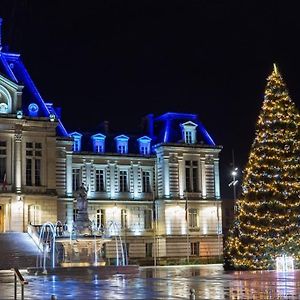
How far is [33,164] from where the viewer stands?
66.6m

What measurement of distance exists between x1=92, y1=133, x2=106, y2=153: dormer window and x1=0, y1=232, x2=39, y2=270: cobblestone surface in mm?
16678

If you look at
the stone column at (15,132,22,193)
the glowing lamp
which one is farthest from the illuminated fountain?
the stone column at (15,132,22,193)

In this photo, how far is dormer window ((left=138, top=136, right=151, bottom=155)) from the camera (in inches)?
3044

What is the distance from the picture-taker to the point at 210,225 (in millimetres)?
76625

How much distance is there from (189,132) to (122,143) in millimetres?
7618

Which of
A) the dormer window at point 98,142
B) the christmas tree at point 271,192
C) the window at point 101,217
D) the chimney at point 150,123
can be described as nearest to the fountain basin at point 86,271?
the christmas tree at point 271,192

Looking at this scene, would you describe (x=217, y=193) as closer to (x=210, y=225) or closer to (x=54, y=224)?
(x=210, y=225)

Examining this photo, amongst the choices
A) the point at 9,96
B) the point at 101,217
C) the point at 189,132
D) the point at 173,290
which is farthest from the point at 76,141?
the point at 173,290

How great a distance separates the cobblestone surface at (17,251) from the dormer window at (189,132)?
23.1m

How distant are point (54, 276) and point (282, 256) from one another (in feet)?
49.8

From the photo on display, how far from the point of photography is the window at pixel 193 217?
75.6 metres

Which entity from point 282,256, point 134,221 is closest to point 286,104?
point 282,256

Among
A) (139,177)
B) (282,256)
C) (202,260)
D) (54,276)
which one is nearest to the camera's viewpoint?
(54,276)

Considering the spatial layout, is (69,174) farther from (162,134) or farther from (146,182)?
(162,134)
